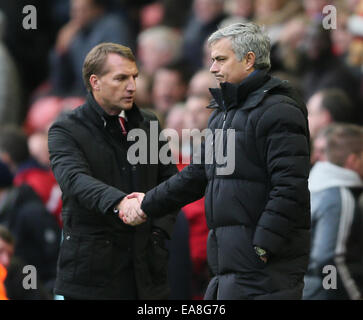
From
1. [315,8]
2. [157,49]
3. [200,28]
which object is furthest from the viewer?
[157,49]

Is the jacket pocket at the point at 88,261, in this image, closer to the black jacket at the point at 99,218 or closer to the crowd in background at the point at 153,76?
the black jacket at the point at 99,218

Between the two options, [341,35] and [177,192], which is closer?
[177,192]

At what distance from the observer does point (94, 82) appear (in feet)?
21.7

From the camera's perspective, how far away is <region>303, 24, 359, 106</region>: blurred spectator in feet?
31.8

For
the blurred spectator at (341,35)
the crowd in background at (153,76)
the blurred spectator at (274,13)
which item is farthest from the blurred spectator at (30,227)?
the blurred spectator at (341,35)

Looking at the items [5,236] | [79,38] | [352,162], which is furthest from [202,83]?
[79,38]

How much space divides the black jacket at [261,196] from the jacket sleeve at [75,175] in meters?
0.77

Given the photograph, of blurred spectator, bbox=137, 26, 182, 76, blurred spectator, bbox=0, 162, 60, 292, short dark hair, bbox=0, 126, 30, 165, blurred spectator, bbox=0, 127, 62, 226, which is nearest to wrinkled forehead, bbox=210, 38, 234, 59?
blurred spectator, bbox=0, 162, 60, 292

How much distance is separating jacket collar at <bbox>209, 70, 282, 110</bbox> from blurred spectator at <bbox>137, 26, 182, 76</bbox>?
6.09 metres

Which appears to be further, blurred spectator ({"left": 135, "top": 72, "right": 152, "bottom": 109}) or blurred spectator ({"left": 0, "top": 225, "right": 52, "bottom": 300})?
blurred spectator ({"left": 135, "top": 72, "right": 152, "bottom": 109})

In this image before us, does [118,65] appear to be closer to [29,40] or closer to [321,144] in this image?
[321,144]

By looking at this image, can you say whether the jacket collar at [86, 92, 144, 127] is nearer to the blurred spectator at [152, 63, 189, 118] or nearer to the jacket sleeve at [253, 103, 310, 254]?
the jacket sleeve at [253, 103, 310, 254]

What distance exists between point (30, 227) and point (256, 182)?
401cm

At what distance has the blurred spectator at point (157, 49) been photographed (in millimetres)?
11898
